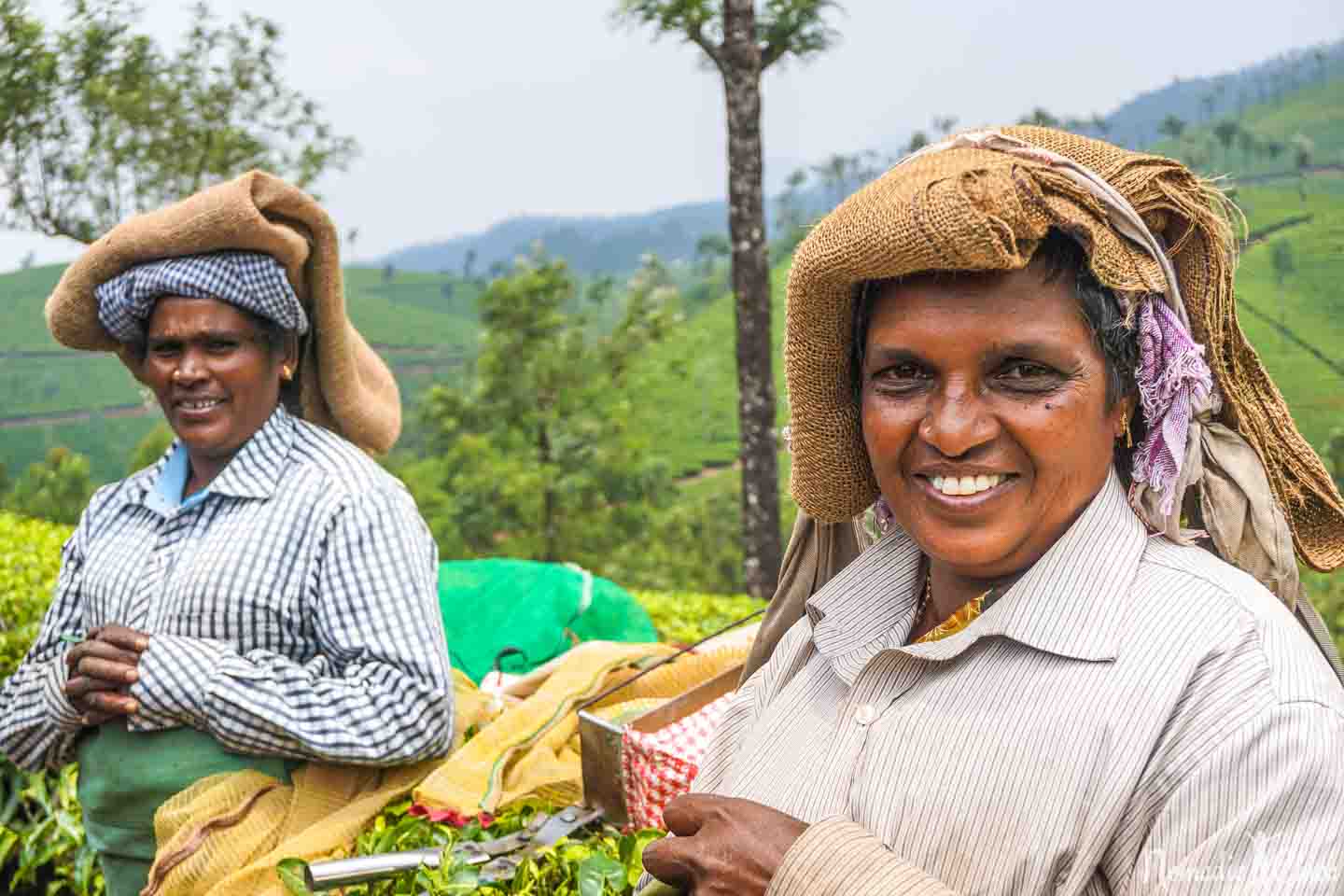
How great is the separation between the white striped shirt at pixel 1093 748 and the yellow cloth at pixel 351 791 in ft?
3.97

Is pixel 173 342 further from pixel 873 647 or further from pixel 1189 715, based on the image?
pixel 1189 715

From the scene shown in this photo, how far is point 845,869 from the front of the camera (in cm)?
139

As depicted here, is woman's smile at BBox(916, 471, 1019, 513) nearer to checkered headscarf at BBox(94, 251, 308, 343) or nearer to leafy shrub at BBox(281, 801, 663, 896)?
leafy shrub at BBox(281, 801, 663, 896)

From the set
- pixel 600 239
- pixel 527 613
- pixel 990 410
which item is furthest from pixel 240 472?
pixel 600 239

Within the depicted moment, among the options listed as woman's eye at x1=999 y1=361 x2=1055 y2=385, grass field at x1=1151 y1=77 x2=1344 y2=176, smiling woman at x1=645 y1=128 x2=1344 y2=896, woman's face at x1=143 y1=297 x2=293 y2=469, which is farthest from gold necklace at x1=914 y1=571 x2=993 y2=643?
grass field at x1=1151 y1=77 x2=1344 y2=176

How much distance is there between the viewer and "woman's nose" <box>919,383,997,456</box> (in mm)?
1472

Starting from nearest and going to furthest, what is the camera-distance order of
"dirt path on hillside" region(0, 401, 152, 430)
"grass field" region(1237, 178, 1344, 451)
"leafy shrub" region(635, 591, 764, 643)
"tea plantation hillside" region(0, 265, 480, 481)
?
"grass field" region(1237, 178, 1344, 451) → "leafy shrub" region(635, 591, 764, 643) → "tea plantation hillside" region(0, 265, 480, 481) → "dirt path on hillside" region(0, 401, 152, 430)

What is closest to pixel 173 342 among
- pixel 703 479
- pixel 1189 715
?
pixel 1189 715

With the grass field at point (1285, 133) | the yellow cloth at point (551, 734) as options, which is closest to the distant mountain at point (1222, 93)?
the grass field at point (1285, 133)

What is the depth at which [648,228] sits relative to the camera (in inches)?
2116

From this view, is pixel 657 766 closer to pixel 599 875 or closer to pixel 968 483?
pixel 599 875

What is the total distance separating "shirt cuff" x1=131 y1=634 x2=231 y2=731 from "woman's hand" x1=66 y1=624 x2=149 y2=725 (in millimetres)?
25

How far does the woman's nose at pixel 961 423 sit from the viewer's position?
147cm

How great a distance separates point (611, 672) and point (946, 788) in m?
1.67
